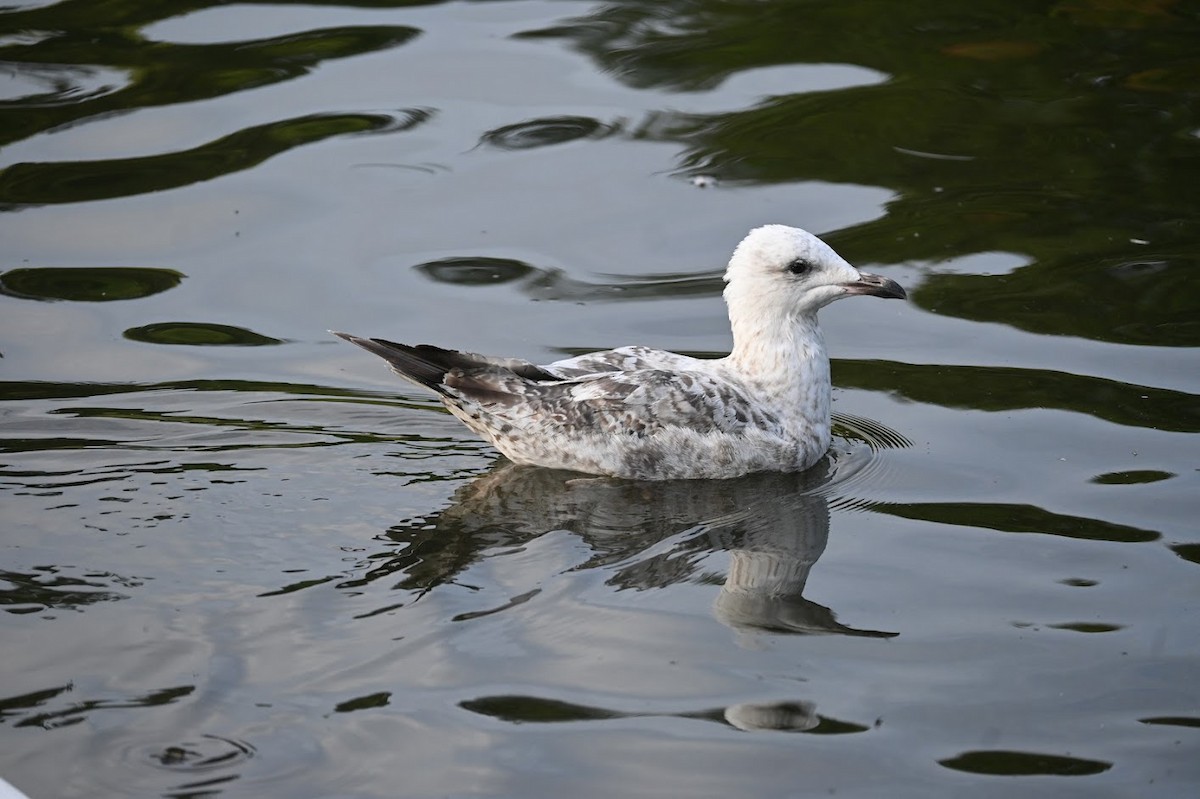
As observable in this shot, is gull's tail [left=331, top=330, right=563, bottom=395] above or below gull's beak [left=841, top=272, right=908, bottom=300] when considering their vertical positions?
below

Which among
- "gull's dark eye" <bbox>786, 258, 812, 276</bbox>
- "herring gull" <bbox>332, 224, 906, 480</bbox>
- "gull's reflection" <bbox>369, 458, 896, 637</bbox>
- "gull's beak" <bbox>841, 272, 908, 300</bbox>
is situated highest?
"gull's dark eye" <bbox>786, 258, 812, 276</bbox>

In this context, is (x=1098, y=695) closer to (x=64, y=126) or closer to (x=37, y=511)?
(x=37, y=511)

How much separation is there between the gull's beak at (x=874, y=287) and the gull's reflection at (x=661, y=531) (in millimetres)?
892

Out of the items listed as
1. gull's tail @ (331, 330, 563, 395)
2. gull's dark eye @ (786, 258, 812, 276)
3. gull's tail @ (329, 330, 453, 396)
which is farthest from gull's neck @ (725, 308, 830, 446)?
gull's tail @ (329, 330, 453, 396)

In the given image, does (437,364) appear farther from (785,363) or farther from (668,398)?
(785,363)

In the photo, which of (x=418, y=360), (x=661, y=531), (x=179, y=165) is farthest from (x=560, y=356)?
(x=179, y=165)

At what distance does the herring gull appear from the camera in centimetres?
792

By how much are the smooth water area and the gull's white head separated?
75 cm

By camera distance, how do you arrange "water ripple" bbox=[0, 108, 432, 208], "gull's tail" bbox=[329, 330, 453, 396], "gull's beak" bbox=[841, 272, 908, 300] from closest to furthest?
"gull's tail" bbox=[329, 330, 453, 396], "gull's beak" bbox=[841, 272, 908, 300], "water ripple" bbox=[0, 108, 432, 208]

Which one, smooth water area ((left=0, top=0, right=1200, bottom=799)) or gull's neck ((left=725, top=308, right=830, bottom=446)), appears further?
gull's neck ((left=725, top=308, right=830, bottom=446))

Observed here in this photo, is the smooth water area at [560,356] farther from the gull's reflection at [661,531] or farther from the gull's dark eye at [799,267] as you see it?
the gull's dark eye at [799,267]

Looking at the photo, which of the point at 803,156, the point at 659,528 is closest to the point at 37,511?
the point at 659,528

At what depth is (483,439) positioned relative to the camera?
848 cm

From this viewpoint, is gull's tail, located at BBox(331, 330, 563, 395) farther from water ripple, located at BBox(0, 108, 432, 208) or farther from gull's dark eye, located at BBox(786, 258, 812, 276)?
water ripple, located at BBox(0, 108, 432, 208)
